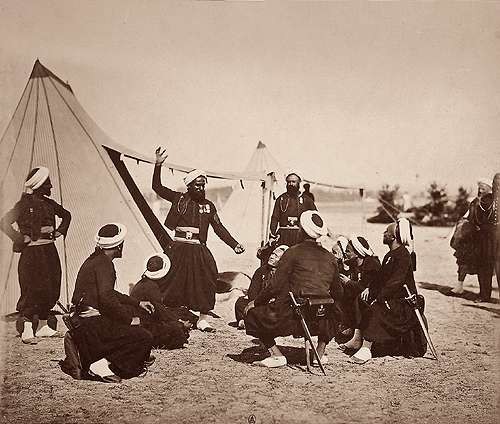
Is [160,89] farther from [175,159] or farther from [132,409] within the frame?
[132,409]

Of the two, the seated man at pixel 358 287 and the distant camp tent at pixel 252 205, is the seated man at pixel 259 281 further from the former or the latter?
the seated man at pixel 358 287

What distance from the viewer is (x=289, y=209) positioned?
117 inches

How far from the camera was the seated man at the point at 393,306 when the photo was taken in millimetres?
2869

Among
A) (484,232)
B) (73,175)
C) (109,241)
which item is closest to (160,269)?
(109,241)

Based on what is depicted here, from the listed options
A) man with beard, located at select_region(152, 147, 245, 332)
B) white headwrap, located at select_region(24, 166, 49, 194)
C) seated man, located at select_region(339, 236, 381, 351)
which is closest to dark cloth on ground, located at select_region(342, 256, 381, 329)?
seated man, located at select_region(339, 236, 381, 351)

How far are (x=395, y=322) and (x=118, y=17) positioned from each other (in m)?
2.18

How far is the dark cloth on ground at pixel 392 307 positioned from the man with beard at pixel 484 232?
436 mm

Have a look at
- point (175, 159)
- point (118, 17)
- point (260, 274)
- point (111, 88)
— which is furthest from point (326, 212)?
point (118, 17)

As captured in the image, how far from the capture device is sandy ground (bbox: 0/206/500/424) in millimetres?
2701

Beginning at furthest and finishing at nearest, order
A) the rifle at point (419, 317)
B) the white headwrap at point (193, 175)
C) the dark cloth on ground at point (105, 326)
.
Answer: the white headwrap at point (193, 175) < the rifle at point (419, 317) < the dark cloth on ground at point (105, 326)

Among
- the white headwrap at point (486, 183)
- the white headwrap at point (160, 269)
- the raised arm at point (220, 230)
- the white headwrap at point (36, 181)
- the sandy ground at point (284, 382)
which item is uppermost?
the white headwrap at point (486, 183)

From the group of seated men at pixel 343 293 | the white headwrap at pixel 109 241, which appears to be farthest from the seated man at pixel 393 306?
the white headwrap at pixel 109 241

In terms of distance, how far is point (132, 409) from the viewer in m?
2.68

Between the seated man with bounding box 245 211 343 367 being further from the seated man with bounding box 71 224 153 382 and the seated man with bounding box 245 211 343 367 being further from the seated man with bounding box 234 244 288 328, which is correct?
the seated man with bounding box 71 224 153 382
